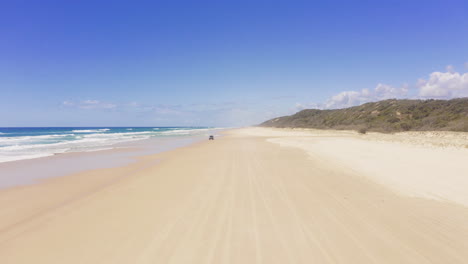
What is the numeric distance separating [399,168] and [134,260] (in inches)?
404

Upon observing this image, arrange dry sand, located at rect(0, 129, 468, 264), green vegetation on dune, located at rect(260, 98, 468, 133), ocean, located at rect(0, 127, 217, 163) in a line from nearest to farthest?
dry sand, located at rect(0, 129, 468, 264) → ocean, located at rect(0, 127, 217, 163) → green vegetation on dune, located at rect(260, 98, 468, 133)

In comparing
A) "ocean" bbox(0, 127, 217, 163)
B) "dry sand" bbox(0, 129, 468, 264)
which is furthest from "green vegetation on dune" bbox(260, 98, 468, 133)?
"ocean" bbox(0, 127, 217, 163)

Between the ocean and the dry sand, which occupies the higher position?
the ocean

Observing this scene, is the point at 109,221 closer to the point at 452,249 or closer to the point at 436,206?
the point at 452,249

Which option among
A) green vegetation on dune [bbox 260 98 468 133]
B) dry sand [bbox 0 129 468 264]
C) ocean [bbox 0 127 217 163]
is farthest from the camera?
green vegetation on dune [bbox 260 98 468 133]

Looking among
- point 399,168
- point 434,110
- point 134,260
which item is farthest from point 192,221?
point 434,110

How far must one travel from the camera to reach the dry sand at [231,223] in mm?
3785

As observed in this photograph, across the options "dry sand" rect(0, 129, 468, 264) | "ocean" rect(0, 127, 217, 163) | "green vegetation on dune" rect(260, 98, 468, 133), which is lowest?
"dry sand" rect(0, 129, 468, 264)

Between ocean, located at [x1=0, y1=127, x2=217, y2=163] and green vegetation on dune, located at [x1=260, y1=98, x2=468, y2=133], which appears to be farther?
green vegetation on dune, located at [x1=260, y1=98, x2=468, y2=133]

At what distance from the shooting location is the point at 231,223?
16.1 ft

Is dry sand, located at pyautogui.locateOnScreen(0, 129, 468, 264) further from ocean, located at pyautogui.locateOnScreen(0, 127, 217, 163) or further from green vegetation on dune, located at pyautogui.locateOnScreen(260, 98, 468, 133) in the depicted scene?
green vegetation on dune, located at pyautogui.locateOnScreen(260, 98, 468, 133)

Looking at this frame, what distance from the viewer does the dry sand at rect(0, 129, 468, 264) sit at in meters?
3.78

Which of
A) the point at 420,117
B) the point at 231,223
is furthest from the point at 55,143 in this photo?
the point at 420,117

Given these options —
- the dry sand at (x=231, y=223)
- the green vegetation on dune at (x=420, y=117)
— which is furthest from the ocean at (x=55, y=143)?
the green vegetation on dune at (x=420, y=117)
